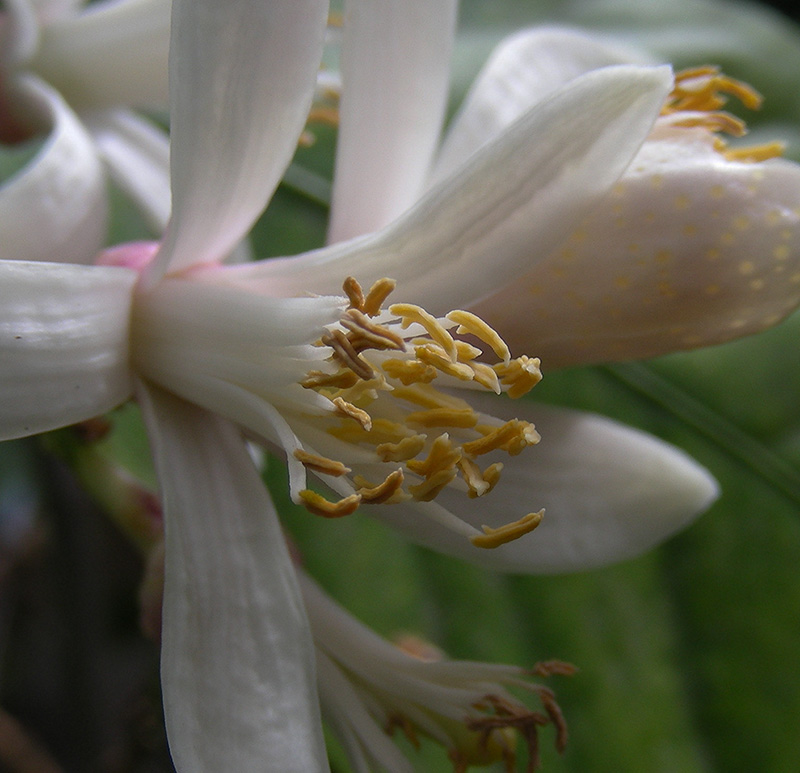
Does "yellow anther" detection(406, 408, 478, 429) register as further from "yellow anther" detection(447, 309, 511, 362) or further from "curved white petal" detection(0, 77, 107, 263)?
"curved white petal" detection(0, 77, 107, 263)

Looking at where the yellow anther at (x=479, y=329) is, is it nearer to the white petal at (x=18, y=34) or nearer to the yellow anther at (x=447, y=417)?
the yellow anther at (x=447, y=417)

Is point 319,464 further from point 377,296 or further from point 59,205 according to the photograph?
point 59,205

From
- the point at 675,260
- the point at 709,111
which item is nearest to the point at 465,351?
the point at 675,260

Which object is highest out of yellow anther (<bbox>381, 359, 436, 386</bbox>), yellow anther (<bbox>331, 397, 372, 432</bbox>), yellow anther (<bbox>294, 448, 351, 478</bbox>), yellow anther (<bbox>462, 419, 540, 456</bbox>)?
yellow anther (<bbox>381, 359, 436, 386</bbox>)

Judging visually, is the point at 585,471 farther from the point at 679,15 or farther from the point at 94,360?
the point at 679,15

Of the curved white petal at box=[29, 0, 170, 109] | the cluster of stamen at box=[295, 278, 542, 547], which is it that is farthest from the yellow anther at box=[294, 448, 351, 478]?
the curved white petal at box=[29, 0, 170, 109]

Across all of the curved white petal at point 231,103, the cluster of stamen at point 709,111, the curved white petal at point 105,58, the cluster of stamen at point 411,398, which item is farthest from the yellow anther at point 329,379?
the curved white petal at point 105,58

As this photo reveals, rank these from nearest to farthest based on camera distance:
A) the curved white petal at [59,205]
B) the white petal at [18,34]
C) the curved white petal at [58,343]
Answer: the curved white petal at [58,343] < the curved white petal at [59,205] < the white petal at [18,34]
